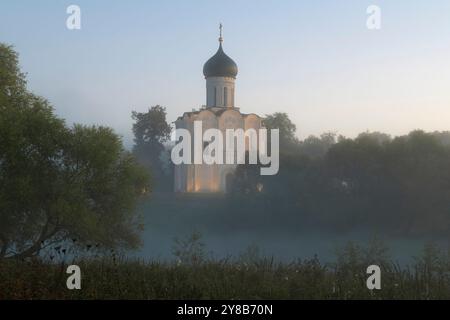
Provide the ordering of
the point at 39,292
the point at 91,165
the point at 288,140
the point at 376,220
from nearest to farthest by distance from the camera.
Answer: the point at 39,292
the point at 91,165
the point at 376,220
the point at 288,140

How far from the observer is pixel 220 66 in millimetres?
52125

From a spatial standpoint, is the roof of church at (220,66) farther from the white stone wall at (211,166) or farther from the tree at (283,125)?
the tree at (283,125)

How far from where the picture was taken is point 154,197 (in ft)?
171

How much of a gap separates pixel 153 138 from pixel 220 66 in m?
14.0

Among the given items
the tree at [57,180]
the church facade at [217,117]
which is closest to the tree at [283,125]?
the church facade at [217,117]

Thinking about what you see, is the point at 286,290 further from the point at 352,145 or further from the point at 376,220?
the point at 352,145

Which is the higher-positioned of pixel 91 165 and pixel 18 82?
pixel 18 82

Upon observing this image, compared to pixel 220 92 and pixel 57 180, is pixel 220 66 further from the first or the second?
pixel 57 180

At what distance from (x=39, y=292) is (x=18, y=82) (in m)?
14.1

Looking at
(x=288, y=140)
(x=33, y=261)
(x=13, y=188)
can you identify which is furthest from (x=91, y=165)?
(x=288, y=140)

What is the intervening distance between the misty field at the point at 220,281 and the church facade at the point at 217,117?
135ft

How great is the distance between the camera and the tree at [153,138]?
61.6 m

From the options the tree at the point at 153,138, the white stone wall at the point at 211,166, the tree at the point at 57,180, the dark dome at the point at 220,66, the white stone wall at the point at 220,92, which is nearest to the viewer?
the tree at the point at 57,180

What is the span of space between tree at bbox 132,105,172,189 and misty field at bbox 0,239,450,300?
5143 centimetres
